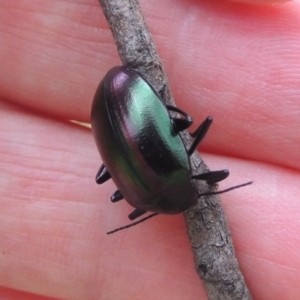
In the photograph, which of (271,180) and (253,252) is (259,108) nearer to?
(271,180)

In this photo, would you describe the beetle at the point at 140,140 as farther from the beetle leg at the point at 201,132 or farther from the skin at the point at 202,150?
the skin at the point at 202,150

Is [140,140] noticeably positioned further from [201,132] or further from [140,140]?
[201,132]

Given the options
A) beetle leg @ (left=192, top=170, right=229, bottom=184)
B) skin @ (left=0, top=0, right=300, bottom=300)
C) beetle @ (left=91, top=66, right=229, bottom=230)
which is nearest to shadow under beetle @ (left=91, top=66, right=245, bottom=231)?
beetle @ (left=91, top=66, right=229, bottom=230)

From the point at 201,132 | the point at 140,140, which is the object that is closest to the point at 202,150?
the point at 201,132

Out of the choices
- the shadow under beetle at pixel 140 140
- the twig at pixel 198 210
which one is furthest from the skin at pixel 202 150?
the shadow under beetle at pixel 140 140

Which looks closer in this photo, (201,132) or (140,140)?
(140,140)

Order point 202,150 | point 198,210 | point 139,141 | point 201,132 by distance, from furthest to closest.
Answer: point 202,150, point 198,210, point 201,132, point 139,141
